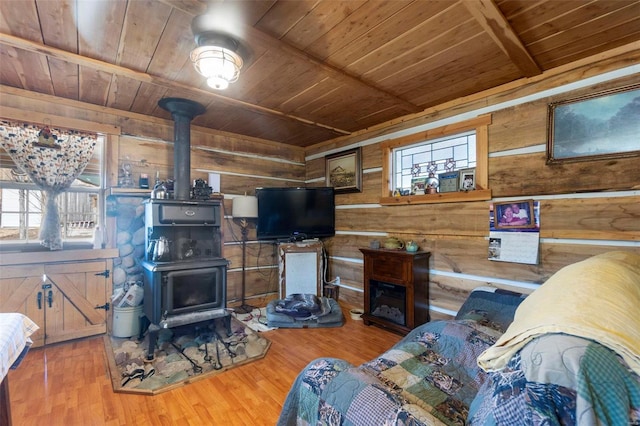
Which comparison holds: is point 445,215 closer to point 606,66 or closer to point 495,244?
point 495,244

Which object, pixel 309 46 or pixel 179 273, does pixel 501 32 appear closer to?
pixel 309 46

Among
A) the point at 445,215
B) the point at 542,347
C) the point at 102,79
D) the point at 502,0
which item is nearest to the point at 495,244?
the point at 445,215

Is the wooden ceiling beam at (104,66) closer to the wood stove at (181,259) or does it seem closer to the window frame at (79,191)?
the wood stove at (181,259)

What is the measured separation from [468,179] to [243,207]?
2.70 metres

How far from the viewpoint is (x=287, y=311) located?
342cm

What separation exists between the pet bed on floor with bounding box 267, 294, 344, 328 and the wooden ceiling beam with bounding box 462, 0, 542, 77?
2.92m

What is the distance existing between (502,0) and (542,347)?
1777 mm

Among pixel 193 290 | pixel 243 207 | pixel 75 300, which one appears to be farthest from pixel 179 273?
pixel 243 207

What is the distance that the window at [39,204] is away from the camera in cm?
279

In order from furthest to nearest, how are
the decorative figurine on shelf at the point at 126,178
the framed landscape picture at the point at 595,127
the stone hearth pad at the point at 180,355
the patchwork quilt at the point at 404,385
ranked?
the decorative figurine on shelf at the point at 126,178 < the stone hearth pad at the point at 180,355 < the framed landscape picture at the point at 595,127 < the patchwork quilt at the point at 404,385

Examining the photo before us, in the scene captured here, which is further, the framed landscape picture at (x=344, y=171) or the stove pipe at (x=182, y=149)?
the framed landscape picture at (x=344, y=171)

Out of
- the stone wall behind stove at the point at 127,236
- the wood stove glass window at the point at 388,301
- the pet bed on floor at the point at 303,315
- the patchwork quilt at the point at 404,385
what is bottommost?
the pet bed on floor at the point at 303,315

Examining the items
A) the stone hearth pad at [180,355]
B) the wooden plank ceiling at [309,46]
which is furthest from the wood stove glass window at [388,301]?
the wooden plank ceiling at [309,46]

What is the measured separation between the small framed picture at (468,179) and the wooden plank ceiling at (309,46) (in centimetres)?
75
